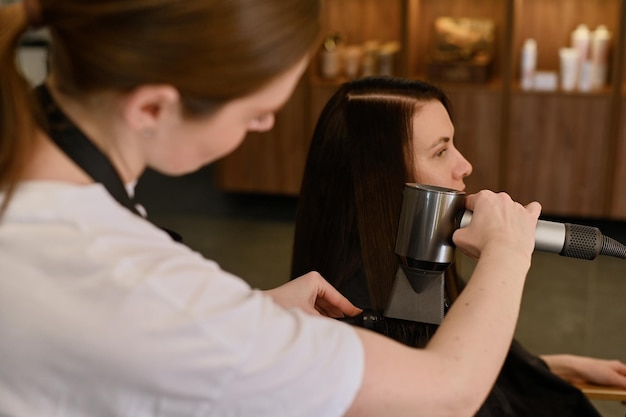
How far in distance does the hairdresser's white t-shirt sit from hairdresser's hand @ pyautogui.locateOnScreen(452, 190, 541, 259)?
298 millimetres

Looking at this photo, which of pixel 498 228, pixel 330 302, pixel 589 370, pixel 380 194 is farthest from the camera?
pixel 589 370

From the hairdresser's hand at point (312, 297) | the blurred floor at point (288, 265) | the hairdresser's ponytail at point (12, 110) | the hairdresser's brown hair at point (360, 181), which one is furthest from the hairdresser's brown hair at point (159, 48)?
the blurred floor at point (288, 265)

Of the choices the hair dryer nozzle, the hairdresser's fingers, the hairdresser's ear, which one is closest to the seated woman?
the hairdresser's fingers

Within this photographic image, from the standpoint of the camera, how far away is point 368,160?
1.73 m

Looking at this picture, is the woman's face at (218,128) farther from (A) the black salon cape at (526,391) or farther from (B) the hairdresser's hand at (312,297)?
(A) the black salon cape at (526,391)

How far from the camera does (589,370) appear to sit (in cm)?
181

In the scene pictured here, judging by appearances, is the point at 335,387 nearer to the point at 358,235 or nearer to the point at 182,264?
the point at 182,264

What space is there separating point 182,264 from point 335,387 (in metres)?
0.20

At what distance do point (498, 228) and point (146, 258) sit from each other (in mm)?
459

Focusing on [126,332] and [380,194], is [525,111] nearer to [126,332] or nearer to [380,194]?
[380,194]

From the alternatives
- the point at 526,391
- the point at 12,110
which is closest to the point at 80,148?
the point at 12,110

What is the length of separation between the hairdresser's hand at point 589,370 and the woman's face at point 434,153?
0.46 metres

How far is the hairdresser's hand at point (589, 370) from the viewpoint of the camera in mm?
1780

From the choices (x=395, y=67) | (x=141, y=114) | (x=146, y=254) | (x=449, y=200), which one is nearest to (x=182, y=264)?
(x=146, y=254)
